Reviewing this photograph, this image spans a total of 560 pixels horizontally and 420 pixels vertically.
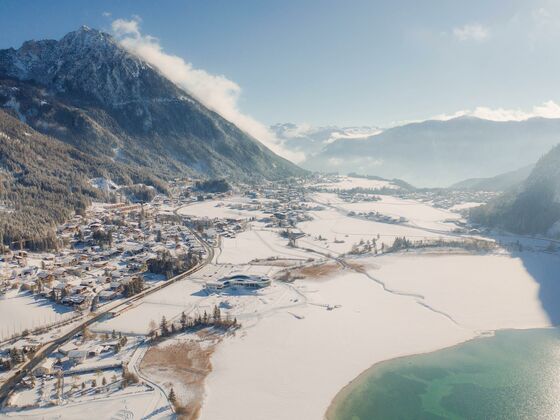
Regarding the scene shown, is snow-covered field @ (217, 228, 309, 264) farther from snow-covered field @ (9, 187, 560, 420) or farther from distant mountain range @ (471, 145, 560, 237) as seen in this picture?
distant mountain range @ (471, 145, 560, 237)

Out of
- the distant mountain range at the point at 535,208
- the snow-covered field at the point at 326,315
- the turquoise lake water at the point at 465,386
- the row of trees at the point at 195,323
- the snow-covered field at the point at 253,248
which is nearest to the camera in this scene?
the turquoise lake water at the point at 465,386

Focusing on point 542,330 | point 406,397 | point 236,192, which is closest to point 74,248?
point 406,397

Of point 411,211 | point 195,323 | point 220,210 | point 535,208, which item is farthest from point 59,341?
point 411,211

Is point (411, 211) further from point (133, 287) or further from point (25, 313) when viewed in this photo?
point (25, 313)

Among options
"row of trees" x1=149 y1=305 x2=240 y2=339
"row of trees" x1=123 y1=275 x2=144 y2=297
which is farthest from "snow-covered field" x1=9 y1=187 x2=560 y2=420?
"row of trees" x1=123 y1=275 x2=144 y2=297

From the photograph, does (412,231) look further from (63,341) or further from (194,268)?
(63,341)

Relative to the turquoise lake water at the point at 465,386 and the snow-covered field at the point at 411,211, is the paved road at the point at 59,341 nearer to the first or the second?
the turquoise lake water at the point at 465,386

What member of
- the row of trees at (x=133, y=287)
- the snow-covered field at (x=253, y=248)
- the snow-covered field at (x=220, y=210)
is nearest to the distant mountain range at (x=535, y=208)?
the snow-covered field at (x=253, y=248)
